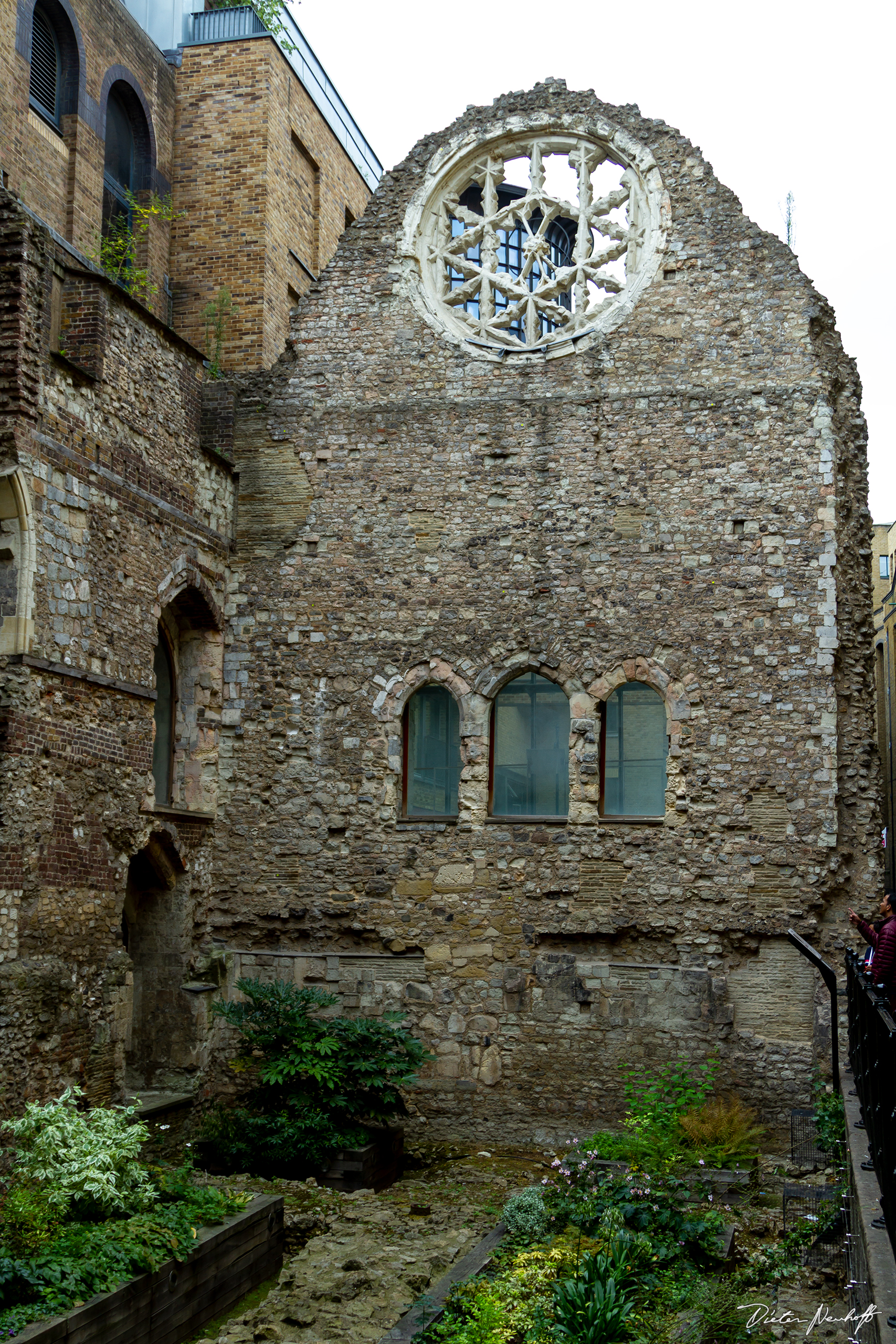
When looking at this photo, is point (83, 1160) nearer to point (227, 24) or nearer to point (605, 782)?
point (605, 782)

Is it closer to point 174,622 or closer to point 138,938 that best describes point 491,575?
point 174,622

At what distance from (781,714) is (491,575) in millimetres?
3113

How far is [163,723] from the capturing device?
1285 cm

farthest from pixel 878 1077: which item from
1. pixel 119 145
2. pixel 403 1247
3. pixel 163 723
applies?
pixel 119 145

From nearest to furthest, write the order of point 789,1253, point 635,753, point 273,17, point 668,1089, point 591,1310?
1. point 591,1310
2. point 789,1253
3. point 668,1089
4. point 635,753
5. point 273,17

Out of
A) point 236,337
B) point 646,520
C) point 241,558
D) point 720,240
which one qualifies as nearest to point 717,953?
point 646,520

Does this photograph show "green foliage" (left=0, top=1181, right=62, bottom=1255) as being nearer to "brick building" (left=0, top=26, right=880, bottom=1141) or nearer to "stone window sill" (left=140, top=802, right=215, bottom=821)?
"brick building" (left=0, top=26, right=880, bottom=1141)

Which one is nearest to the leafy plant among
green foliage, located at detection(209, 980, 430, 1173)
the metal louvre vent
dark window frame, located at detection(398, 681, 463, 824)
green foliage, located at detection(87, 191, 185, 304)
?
green foliage, located at detection(209, 980, 430, 1173)

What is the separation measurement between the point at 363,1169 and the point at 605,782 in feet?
13.9

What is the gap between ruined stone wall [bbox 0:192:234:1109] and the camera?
31.7ft

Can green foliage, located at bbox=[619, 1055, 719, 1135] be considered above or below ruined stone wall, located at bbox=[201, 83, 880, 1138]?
below

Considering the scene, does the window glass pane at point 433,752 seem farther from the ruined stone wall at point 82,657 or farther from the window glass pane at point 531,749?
the ruined stone wall at point 82,657

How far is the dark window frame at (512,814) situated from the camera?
12.4 metres

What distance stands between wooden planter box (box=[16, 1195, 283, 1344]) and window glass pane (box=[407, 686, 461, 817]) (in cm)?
479
